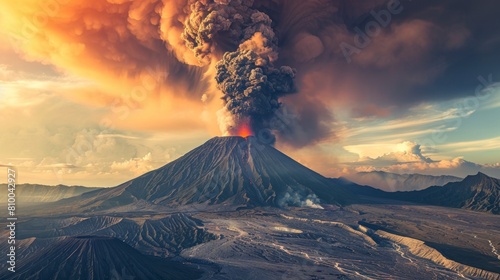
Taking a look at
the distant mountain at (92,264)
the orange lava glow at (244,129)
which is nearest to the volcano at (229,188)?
the orange lava glow at (244,129)

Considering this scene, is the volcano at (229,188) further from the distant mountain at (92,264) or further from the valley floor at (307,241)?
the distant mountain at (92,264)

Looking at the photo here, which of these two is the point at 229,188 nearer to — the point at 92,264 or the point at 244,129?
the point at 244,129

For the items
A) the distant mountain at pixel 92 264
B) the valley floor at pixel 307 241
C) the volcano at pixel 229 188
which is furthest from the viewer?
the volcano at pixel 229 188

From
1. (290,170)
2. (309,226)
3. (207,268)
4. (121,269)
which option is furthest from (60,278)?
(290,170)

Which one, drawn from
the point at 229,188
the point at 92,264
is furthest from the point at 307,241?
the point at 229,188

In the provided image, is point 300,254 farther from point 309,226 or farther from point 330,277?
point 309,226

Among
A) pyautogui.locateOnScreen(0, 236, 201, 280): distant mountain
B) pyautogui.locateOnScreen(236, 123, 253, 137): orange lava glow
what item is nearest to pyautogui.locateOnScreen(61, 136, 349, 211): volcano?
pyautogui.locateOnScreen(236, 123, 253, 137): orange lava glow

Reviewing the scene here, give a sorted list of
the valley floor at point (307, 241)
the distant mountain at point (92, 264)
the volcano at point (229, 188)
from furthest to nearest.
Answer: the volcano at point (229, 188) < the valley floor at point (307, 241) < the distant mountain at point (92, 264)
